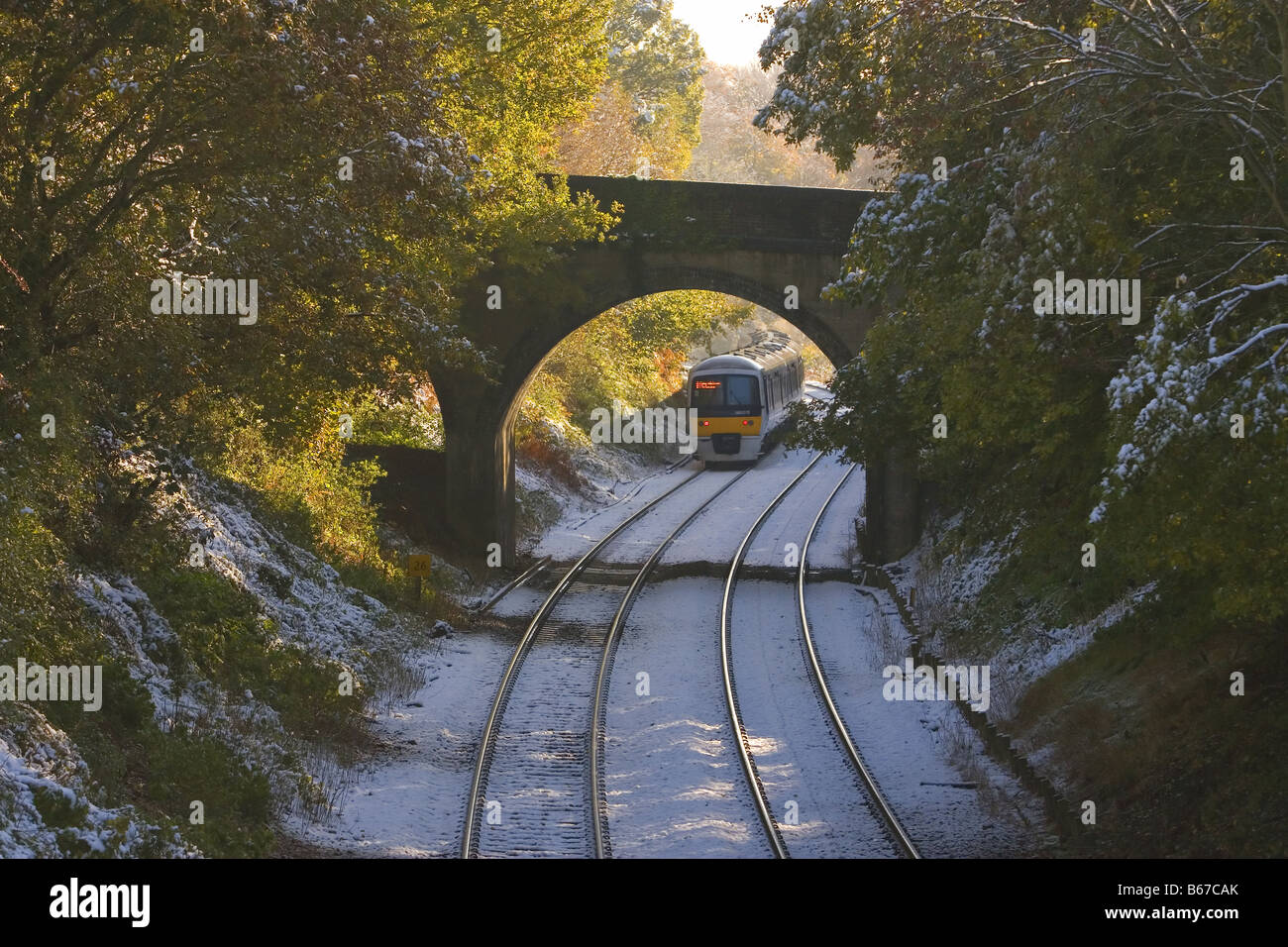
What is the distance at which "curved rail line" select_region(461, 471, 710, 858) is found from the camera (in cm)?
1203

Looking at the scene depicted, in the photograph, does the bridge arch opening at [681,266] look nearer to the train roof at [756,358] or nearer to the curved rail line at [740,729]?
the curved rail line at [740,729]

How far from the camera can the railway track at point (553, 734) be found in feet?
39.4

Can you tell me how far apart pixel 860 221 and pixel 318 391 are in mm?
7098

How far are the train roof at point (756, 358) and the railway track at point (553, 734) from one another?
17.4 meters

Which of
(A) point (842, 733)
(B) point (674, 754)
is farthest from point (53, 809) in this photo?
(A) point (842, 733)

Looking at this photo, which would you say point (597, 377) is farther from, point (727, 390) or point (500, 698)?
point (500, 698)

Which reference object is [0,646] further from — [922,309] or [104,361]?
[922,309]
